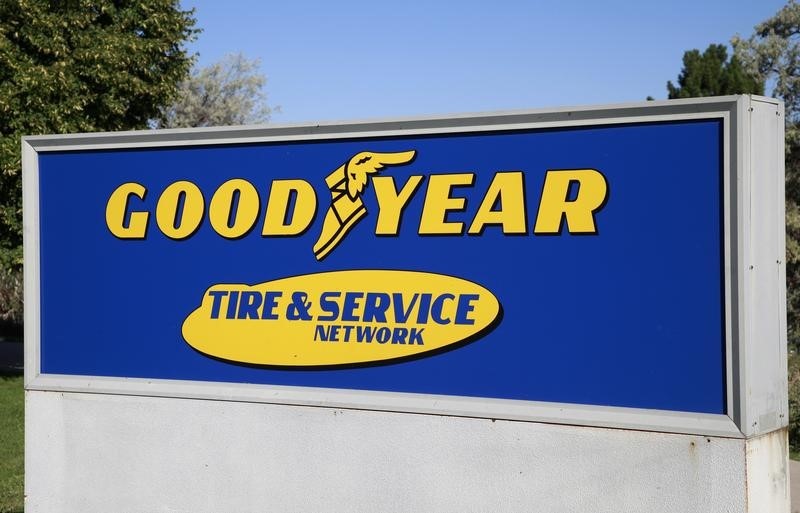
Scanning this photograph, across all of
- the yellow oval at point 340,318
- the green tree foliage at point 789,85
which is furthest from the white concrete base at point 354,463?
the green tree foliage at point 789,85

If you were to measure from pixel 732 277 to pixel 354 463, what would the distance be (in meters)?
2.14

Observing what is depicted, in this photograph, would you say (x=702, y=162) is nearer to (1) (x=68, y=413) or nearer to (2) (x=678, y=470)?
(2) (x=678, y=470)

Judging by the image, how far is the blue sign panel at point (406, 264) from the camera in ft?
15.1

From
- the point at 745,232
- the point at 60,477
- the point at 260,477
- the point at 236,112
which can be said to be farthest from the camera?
the point at 236,112

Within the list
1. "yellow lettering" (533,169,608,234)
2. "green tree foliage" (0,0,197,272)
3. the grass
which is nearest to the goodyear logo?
"yellow lettering" (533,169,608,234)

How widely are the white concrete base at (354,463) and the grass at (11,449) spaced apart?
9.68ft

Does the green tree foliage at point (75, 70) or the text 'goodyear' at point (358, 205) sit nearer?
the text 'goodyear' at point (358, 205)

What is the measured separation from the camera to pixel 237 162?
5.56 metres

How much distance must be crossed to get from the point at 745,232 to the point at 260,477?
112 inches

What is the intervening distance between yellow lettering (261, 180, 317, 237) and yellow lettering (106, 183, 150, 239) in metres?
0.83

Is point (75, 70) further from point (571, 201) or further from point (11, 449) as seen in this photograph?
point (571, 201)

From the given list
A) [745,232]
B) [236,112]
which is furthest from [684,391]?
[236,112]

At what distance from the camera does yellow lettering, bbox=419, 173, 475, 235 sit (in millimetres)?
5016

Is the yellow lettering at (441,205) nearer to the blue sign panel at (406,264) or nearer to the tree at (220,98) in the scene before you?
the blue sign panel at (406,264)
